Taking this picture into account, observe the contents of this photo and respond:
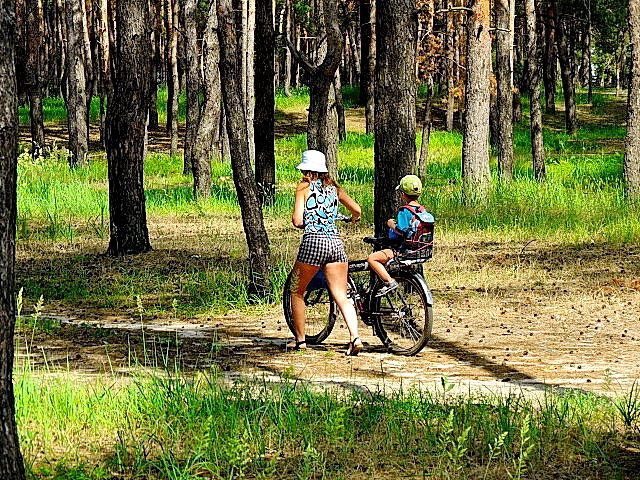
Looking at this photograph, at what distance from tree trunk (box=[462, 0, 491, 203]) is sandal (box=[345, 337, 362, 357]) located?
12073 mm

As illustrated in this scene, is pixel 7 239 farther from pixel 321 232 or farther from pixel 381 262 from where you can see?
pixel 381 262

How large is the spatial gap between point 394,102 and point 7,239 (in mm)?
7183

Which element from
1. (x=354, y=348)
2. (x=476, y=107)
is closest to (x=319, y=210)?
(x=354, y=348)

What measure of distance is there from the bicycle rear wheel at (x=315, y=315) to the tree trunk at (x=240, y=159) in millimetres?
973

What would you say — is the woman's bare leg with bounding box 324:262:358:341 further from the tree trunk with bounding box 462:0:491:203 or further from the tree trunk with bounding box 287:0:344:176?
the tree trunk with bounding box 462:0:491:203

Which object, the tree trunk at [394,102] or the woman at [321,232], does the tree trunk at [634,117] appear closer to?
the tree trunk at [394,102]

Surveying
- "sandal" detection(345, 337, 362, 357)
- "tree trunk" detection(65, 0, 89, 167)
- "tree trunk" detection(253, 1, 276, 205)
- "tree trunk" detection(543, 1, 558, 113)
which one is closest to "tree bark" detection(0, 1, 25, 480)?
"sandal" detection(345, 337, 362, 357)

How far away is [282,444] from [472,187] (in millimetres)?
15245

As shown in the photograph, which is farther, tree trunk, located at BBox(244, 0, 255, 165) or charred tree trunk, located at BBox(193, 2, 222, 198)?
tree trunk, located at BBox(244, 0, 255, 165)

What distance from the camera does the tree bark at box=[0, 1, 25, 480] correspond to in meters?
4.55

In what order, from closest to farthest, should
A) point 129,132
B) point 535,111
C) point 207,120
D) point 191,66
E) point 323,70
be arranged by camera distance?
1. point 323,70
2. point 129,132
3. point 207,120
4. point 535,111
5. point 191,66

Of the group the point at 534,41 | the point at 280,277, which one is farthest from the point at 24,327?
the point at 534,41

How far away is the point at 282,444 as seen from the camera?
5.80 metres

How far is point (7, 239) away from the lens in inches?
181
